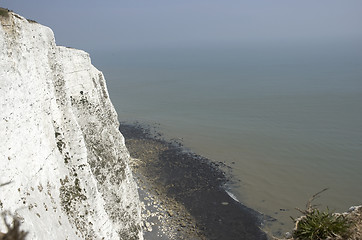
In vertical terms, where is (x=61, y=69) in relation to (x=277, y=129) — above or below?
above

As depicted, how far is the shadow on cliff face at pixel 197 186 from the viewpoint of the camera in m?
30.5

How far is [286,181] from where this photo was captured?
131 ft

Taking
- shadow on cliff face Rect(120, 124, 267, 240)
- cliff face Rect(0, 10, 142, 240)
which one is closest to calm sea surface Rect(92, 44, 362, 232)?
shadow on cliff face Rect(120, 124, 267, 240)

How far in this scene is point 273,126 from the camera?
194ft

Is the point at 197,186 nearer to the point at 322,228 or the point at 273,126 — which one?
the point at 273,126

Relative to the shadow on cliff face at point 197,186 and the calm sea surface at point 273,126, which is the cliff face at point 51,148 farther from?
the calm sea surface at point 273,126

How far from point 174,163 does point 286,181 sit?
18.0m

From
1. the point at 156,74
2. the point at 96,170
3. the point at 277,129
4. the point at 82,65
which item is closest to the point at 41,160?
the point at 96,170

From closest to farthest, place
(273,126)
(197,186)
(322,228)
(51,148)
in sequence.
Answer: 1. (322,228)
2. (51,148)
3. (197,186)
4. (273,126)

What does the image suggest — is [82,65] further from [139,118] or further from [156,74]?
[156,74]

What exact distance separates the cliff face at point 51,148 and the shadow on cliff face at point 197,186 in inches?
480

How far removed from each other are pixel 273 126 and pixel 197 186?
28688 millimetres

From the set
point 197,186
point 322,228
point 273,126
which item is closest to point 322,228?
point 322,228

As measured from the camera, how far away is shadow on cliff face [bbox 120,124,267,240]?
30453 millimetres
